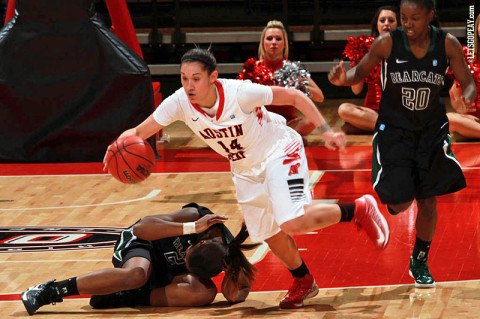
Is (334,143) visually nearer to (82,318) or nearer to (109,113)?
(82,318)

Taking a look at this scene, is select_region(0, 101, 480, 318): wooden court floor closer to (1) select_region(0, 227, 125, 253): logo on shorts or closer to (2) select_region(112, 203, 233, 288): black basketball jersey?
(1) select_region(0, 227, 125, 253): logo on shorts

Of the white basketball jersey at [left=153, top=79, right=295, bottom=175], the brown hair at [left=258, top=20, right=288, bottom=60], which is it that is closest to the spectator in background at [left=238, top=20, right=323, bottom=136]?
the brown hair at [left=258, top=20, right=288, bottom=60]

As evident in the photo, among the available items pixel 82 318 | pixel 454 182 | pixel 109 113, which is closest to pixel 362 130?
pixel 109 113

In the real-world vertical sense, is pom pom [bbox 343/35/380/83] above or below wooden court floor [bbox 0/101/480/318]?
above

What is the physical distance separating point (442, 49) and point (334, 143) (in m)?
0.91

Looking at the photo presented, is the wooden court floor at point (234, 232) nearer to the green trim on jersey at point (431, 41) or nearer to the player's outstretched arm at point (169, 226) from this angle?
the player's outstretched arm at point (169, 226)

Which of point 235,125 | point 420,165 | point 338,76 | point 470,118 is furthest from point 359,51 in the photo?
point 235,125

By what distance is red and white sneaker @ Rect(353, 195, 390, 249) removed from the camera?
16.5 ft

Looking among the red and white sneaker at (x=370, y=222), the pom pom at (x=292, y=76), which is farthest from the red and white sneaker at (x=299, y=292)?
the pom pom at (x=292, y=76)

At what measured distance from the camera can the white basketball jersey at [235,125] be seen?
503cm

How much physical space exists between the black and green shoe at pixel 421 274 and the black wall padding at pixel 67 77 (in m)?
4.98

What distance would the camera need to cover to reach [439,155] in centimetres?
528

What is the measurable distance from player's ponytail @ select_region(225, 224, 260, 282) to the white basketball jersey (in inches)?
16.2

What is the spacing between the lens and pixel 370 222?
16.6 feet
